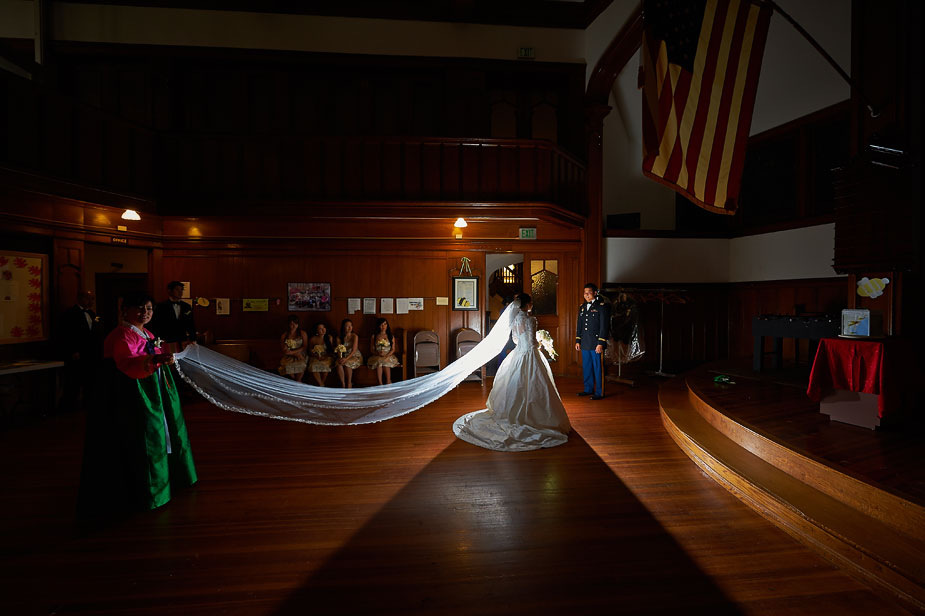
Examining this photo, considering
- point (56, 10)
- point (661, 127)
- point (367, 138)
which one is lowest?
point (661, 127)

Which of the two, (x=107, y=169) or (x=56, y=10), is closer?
(x=107, y=169)

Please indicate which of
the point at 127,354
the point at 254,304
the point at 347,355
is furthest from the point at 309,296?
the point at 127,354

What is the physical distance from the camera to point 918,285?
420cm

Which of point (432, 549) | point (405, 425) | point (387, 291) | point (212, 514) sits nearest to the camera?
point (432, 549)

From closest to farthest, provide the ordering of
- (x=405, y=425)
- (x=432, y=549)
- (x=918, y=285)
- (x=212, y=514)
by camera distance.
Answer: (x=432, y=549) < (x=212, y=514) < (x=918, y=285) < (x=405, y=425)

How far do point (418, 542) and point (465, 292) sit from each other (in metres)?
5.87

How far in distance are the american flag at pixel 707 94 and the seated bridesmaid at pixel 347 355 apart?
5.54 m

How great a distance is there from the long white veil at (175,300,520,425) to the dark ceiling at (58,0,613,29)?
252 inches

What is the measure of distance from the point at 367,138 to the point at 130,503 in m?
5.87

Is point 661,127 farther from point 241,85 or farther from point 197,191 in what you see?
point 241,85

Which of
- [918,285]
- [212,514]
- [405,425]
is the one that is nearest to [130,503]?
[212,514]

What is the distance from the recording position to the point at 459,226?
7594 mm

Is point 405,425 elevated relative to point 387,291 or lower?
lower

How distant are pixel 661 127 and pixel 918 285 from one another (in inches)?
122
